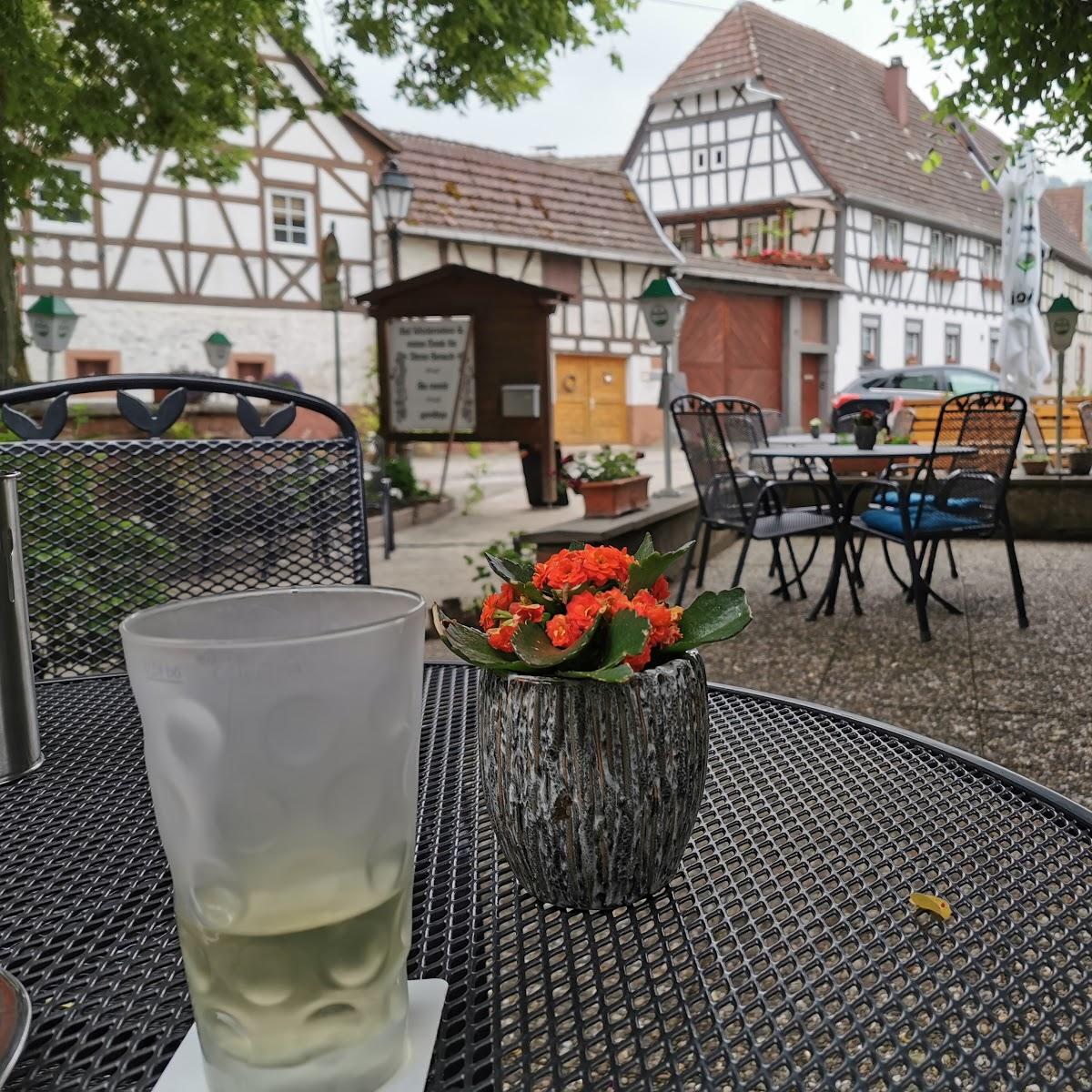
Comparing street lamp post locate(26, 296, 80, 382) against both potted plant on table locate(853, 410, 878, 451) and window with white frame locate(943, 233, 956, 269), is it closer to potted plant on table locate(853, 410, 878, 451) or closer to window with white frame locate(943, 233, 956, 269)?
potted plant on table locate(853, 410, 878, 451)

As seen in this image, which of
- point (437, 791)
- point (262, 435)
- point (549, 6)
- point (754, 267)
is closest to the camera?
point (437, 791)

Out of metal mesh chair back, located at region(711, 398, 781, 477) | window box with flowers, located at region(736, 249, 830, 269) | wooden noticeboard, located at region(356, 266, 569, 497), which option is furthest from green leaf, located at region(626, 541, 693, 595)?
window box with flowers, located at region(736, 249, 830, 269)

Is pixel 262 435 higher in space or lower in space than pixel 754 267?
lower

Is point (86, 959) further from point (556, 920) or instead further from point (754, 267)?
point (754, 267)

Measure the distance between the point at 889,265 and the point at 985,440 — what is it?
790 inches

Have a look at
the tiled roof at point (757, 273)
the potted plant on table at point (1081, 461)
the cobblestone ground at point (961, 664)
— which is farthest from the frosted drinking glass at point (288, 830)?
the tiled roof at point (757, 273)

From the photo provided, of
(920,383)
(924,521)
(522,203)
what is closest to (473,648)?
(924,521)

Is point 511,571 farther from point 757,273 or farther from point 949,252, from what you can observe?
point 949,252

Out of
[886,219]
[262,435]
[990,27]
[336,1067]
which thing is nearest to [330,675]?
[336,1067]

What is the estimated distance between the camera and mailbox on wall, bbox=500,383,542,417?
334 inches

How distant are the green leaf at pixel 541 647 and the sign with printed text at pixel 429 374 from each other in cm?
828

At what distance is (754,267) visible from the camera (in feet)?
66.0

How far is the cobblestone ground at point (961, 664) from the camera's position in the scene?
8.93 feet

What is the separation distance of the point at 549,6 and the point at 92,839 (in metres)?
5.56
